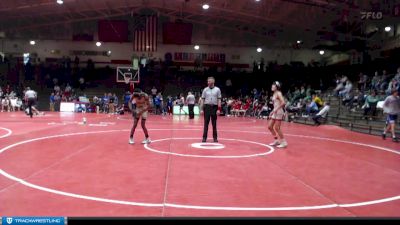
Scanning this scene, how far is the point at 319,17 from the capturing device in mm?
30469

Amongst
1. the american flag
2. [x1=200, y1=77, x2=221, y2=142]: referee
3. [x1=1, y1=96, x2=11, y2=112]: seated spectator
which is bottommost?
[x1=1, y1=96, x2=11, y2=112]: seated spectator

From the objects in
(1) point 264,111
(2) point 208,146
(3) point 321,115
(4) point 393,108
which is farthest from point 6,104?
(4) point 393,108

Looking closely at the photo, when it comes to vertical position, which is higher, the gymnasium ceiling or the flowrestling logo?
the gymnasium ceiling

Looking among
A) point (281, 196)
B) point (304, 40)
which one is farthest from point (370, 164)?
point (304, 40)

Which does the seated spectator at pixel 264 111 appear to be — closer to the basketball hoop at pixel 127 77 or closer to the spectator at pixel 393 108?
the basketball hoop at pixel 127 77

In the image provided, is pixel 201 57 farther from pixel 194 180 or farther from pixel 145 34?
pixel 194 180

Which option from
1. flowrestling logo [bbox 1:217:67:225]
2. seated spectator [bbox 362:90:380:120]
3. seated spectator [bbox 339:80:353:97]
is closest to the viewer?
flowrestling logo [bbox 1:217:67:225]

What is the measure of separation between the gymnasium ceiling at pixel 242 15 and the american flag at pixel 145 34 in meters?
0.90

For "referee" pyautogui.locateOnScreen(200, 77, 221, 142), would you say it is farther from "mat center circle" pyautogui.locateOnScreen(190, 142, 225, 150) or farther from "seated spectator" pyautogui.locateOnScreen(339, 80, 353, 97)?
"seated spectator" pyautogui.locateOnScreen(339, 80, 353, 97)

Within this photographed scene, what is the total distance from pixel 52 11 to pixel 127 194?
32.7m

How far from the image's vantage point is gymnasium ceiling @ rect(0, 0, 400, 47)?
92.5 feet

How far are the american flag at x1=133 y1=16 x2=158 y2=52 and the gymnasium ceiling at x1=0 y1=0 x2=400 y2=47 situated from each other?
899mm

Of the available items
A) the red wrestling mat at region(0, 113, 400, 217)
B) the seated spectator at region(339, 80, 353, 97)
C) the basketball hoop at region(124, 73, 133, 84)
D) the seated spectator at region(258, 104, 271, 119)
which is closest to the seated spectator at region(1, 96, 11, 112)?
the basketball hoop at region(124, 73, 133, 84)

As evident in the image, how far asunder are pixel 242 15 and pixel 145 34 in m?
9.60
